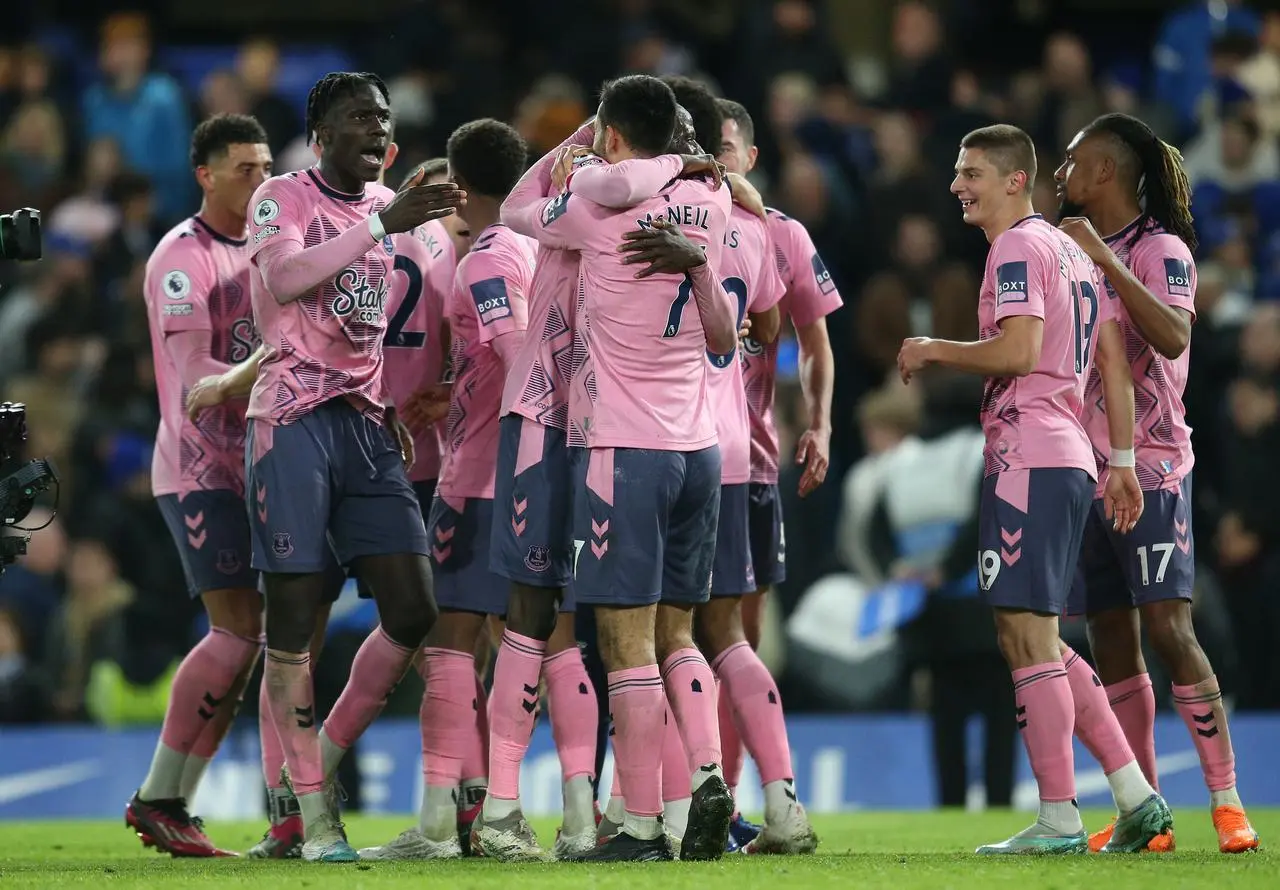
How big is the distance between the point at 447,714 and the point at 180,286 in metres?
2.26

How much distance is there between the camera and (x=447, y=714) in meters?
7.61

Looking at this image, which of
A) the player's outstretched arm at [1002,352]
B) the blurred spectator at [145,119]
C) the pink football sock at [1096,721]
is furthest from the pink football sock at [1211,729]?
the blurred spectator at [145,119]

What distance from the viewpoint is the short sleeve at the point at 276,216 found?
7.39 meters

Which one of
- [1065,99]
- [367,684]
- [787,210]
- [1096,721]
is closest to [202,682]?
[367,684]

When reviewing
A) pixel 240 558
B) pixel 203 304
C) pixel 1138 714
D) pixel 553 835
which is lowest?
pixel 553 835

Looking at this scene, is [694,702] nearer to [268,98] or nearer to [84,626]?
[84,626]

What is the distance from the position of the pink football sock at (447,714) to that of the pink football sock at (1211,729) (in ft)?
9.26

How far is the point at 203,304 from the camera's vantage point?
843 cm

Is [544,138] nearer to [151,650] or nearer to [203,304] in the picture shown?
[151,650]

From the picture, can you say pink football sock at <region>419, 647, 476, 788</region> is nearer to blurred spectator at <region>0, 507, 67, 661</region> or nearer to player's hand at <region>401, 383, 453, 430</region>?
player's hand at <region>401, 383, 453, 430</region>

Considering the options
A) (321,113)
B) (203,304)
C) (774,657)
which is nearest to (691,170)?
(321,113)

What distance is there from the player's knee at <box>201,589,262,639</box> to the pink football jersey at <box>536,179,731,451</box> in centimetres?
210

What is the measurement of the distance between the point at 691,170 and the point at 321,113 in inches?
60.9

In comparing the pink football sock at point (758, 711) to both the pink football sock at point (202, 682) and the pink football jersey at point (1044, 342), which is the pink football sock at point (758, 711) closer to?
the pink football jersey at point (1044, 342)
